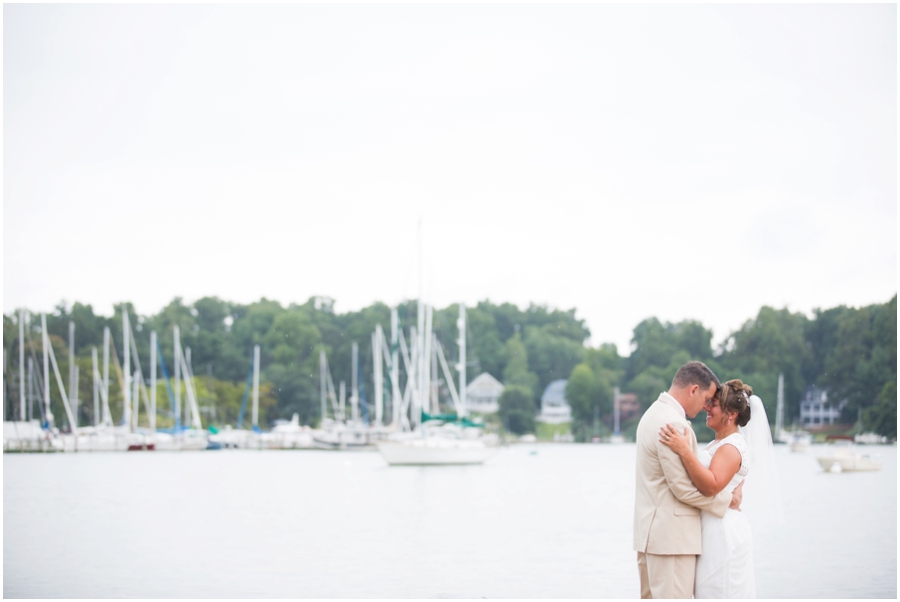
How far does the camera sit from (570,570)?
1486 centimetres

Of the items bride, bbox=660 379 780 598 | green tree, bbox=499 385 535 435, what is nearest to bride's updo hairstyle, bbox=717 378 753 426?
bride, bbox=660 379 780 598

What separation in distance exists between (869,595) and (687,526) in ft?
28.5

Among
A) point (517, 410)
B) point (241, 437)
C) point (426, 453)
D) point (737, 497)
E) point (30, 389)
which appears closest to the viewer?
point (737, 497)

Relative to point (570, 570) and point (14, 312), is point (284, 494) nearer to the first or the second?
point (570, 570)

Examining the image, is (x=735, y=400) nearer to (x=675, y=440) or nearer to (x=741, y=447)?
(x=741, y=447)

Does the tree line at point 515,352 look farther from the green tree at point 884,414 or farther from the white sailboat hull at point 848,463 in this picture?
the white sailboat hull at point 848,463

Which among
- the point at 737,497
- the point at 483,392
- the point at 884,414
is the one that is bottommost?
the point at 884,414

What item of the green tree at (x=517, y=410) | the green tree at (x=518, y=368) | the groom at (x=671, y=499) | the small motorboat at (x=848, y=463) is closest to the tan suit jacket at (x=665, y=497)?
the groom at (x=671, y=499)

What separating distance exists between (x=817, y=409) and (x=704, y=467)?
342 ft

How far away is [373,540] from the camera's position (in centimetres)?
1862

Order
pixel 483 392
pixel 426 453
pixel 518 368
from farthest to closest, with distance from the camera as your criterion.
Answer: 1. pixel 483 392
2. pixel 518 368
3. pixel 426 453

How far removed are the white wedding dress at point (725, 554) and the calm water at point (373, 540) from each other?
722 cm

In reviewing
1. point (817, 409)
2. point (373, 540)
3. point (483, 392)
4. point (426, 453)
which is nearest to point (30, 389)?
point (426, 453)

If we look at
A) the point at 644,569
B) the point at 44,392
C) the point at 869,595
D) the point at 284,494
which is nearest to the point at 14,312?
the point at 44,392
